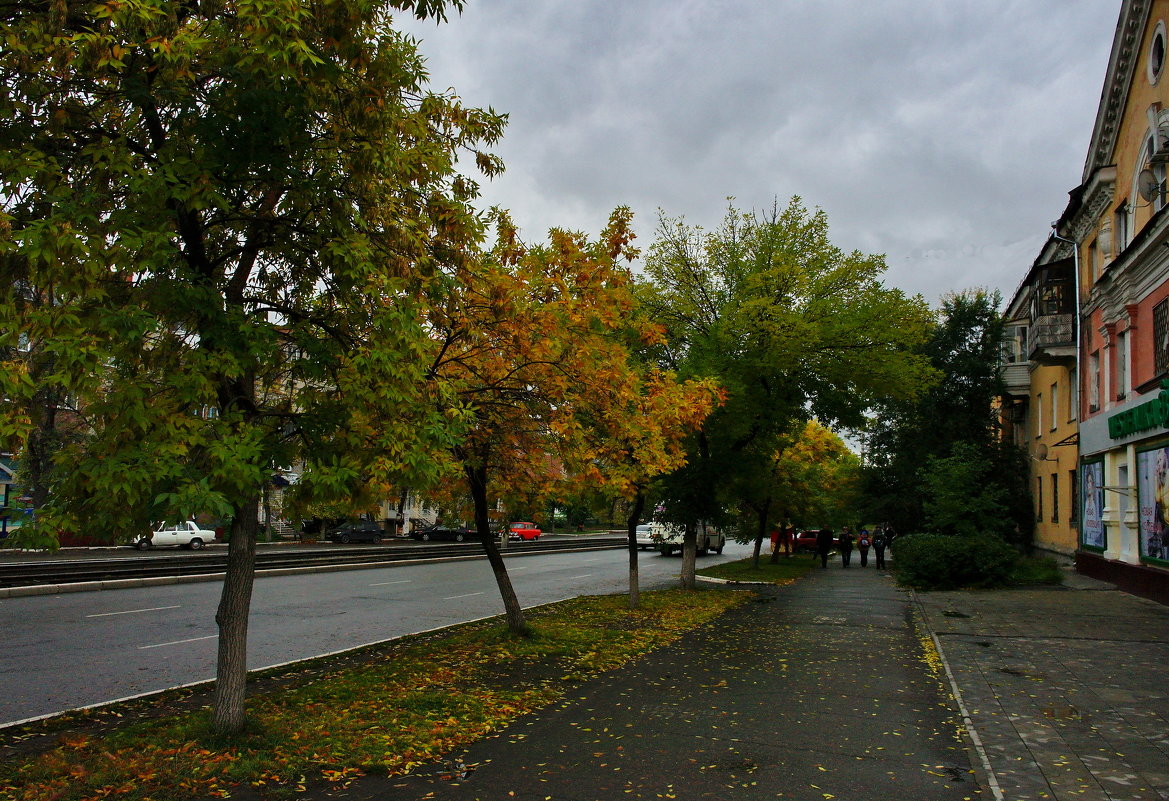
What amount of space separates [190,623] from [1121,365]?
2028cm

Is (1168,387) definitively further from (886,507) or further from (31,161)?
(886,507)

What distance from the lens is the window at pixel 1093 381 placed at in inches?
889

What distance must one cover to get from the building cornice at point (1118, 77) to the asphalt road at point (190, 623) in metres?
16.1

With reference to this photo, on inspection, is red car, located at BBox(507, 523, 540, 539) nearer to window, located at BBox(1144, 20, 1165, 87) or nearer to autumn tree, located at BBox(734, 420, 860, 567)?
autumn tree, located at BBox(734, 420, 860, 567)

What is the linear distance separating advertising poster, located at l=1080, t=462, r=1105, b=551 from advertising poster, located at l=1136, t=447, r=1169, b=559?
Answer: 212 cm

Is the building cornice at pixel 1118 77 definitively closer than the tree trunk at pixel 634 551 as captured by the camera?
No

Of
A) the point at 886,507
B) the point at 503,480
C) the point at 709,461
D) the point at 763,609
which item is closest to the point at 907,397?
the point at 709,461

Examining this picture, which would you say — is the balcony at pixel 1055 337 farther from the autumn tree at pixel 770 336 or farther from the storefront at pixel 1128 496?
the autumn tree at pixel 770 336

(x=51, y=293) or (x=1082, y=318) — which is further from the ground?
(x=1082, y=318)

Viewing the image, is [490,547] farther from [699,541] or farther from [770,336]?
[699,541]

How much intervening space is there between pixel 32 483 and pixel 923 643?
11.5 metres

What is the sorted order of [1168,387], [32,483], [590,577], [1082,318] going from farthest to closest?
[590,577]
[1082,318]
[1168,387]
[32,483]

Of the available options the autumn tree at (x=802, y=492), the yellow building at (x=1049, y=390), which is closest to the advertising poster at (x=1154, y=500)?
the yellow building at (x=1049, y=390)

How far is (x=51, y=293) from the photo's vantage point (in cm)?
593
